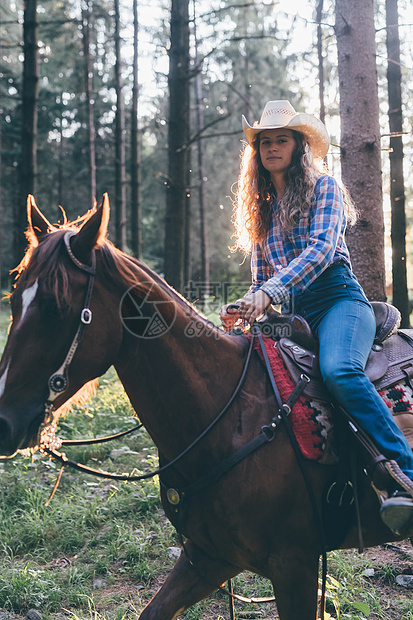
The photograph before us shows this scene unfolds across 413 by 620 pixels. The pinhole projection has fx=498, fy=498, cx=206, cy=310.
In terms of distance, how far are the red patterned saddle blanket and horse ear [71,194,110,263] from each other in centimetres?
112

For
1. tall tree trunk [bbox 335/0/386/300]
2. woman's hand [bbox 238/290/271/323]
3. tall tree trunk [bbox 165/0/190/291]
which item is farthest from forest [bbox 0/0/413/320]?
woman's hand [bbox 238/290/271/323]

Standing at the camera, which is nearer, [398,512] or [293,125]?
[398,512]

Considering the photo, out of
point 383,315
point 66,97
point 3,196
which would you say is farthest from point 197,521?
point 66,97

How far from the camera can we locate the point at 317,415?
2586 millimetres

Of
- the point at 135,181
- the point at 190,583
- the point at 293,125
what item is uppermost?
the point at 135,181

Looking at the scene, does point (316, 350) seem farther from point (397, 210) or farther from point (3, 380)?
point (397, 210)

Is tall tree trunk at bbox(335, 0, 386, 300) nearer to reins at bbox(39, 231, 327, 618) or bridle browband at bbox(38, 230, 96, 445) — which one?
reins at bbox(39, 231, 327, 618)

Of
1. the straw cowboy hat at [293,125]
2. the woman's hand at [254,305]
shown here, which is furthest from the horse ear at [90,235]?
the straw cowboy hat at [293,125]

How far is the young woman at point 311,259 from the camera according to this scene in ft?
8.27

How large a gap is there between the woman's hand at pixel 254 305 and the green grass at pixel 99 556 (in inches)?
80.5

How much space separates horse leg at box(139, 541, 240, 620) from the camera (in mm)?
2639

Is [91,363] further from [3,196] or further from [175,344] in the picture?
[3,196]

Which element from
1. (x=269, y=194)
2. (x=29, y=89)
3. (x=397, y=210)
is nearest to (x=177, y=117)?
(x=29, y=89)

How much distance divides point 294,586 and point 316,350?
3.95ft
